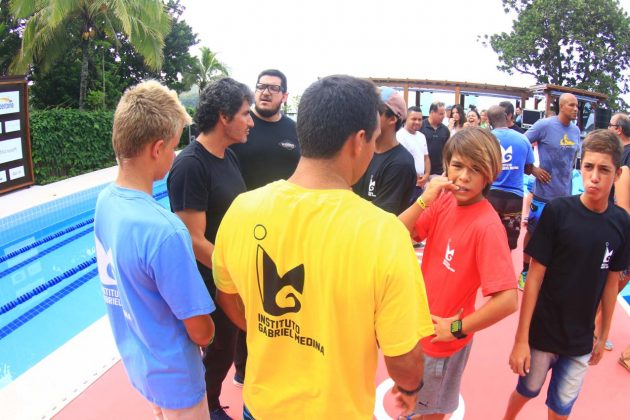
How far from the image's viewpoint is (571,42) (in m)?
28.0

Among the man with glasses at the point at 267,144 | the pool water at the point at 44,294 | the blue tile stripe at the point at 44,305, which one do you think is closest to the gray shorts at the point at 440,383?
the man with glasses at the point at 267,144

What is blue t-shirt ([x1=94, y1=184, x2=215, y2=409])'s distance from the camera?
1542 millimetres

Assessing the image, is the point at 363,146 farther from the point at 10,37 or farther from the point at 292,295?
the point at 10,37

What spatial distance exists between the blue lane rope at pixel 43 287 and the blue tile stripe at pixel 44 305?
0.73ft

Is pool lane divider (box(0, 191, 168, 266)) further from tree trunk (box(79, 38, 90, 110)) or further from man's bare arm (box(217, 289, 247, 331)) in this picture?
tree trunk (box(79, 38, 90, 110))

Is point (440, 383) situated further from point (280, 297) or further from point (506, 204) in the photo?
point (506, 204)

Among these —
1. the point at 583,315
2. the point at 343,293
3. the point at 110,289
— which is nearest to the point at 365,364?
the point at 343,293

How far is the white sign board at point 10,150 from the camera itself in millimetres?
9883

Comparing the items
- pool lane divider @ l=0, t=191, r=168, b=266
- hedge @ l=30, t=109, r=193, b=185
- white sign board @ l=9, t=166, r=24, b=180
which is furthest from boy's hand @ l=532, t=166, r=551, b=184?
hedge @ l=30, t=109, r=193, b=185

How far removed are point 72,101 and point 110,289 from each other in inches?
838

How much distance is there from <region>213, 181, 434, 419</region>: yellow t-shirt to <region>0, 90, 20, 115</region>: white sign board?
1088 centimetres

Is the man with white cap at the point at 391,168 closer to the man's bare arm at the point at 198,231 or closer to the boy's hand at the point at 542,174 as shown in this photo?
the man's bare arm at the point at 198,231

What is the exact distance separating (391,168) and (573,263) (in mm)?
1064

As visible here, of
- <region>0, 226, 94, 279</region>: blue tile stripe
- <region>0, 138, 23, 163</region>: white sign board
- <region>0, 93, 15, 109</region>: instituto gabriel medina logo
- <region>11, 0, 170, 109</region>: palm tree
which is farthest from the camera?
<region>11, 0, 170, 109</region>: palm tree
